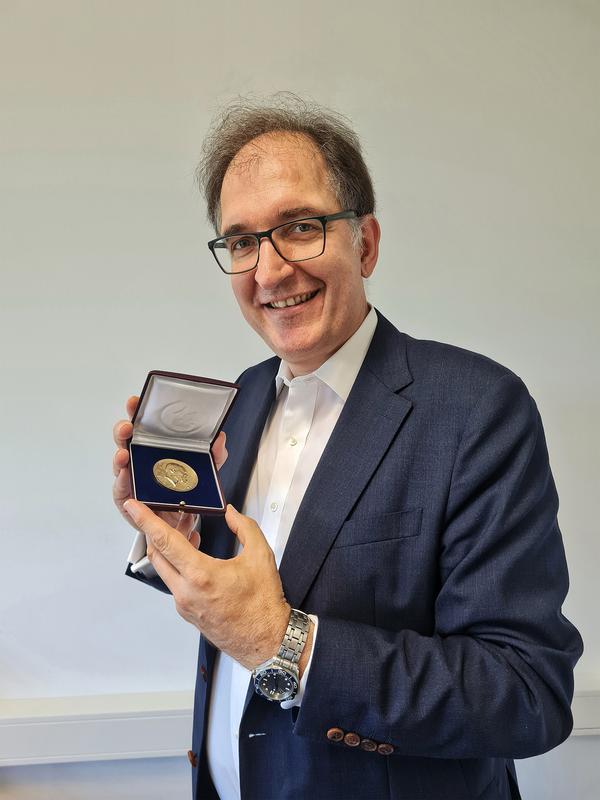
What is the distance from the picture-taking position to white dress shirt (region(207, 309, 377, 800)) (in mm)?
1261

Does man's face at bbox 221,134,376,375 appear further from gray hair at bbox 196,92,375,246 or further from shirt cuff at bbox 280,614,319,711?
shirt cuff at bbox 280,614,319,711

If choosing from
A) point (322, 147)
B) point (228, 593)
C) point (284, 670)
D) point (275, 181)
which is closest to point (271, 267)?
point (275, 181)

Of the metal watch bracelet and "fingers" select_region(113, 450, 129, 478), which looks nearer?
the metal watch bracelet

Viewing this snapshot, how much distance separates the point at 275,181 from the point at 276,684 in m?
0.85

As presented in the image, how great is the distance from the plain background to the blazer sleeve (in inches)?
41.5

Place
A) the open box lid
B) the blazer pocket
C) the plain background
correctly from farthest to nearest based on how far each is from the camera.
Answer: the plain background < the open box lid < the blazer pocket

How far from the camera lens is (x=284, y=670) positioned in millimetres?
991

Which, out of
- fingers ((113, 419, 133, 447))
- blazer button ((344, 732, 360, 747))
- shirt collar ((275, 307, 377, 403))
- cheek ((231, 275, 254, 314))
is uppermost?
cheek ((231, 275, 254, 314))

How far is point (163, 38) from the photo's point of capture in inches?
78.7

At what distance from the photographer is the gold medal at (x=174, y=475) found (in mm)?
1169

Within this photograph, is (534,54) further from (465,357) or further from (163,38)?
(465,357)

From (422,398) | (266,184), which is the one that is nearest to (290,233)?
(266,184)

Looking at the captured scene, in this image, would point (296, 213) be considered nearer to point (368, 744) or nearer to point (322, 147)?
point (322, 147)

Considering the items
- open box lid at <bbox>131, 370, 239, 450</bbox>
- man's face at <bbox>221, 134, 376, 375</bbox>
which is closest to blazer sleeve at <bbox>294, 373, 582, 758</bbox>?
man's face at <bbox>221, 134, 376, 375</bbox>
